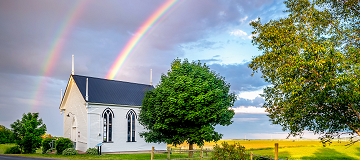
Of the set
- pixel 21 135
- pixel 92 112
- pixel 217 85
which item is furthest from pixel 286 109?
pixel 21 135

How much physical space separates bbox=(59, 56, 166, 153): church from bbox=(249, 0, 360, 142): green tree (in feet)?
71.4

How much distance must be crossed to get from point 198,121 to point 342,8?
52.4 feet

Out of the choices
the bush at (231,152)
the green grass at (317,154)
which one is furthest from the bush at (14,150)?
the green grass at (317,154)

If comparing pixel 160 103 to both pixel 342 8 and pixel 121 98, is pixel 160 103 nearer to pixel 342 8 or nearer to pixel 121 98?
pixel 121 98

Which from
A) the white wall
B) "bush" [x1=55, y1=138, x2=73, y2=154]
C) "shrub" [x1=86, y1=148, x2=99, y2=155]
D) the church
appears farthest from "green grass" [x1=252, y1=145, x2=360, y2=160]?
"bush" [x1=55, y1=138, x2=73, y2=154]

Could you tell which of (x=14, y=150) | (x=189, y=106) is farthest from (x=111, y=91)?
(x=189, y=106)

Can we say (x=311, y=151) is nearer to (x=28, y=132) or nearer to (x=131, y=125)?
(x=131, y=125)

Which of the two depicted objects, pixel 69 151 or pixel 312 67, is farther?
pixel 69 151

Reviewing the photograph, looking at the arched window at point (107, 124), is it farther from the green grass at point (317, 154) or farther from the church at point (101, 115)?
the green grass at point (317, 154)

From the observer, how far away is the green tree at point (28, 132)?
3578 centimetres

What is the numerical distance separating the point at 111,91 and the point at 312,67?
30.3 meters

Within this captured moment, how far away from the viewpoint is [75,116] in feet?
124

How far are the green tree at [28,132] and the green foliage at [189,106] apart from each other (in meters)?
16.5

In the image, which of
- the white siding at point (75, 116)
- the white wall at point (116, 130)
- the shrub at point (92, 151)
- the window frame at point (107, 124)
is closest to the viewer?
the shrub at point (92, 151)
